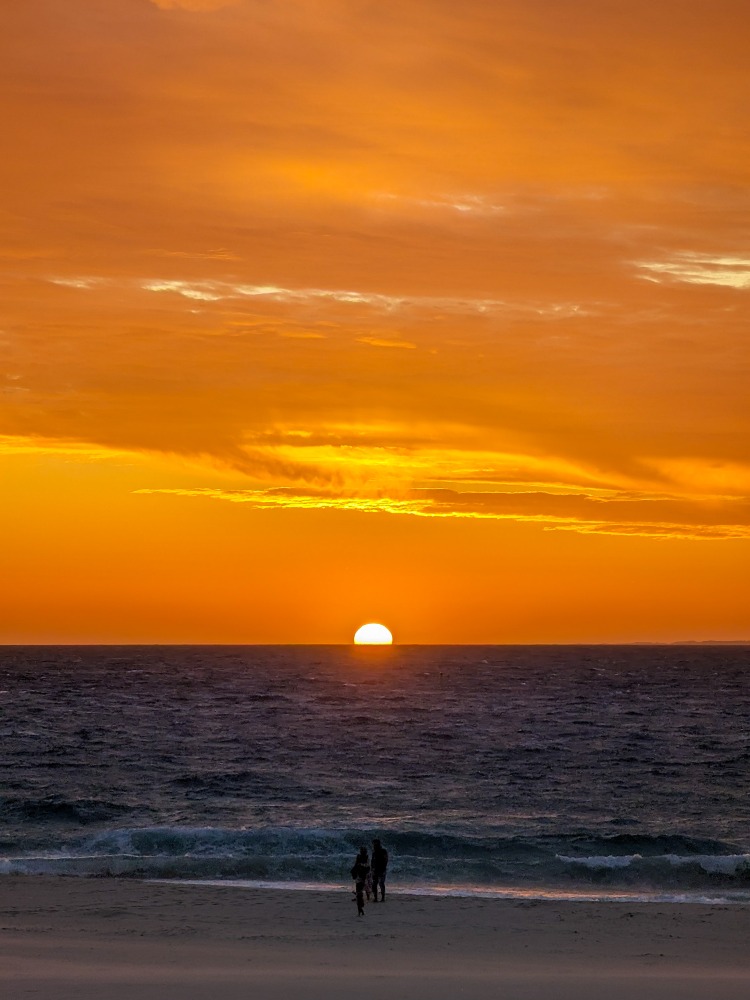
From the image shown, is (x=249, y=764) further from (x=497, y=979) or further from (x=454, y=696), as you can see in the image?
(x=454, y=696)

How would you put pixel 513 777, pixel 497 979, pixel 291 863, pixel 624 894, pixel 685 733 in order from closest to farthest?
pixel 497 979 < pixel 624 894 < pixel 291 863 < pixel 513 777 < pixel 685 733

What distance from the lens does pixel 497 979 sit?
19844 millimetres

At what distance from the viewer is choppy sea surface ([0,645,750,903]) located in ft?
106

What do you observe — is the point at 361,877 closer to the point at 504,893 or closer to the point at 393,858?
the point at 504,893

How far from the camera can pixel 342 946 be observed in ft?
74.0

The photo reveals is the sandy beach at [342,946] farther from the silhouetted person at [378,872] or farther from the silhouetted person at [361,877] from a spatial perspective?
the silhouetted person at [378,872]

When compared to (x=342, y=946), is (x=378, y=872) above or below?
above

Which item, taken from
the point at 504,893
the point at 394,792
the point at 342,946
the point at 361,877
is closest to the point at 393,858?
the point at 504,893

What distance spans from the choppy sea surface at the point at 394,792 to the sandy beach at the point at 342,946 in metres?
3.33

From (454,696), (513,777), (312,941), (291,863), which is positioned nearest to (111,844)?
(291,863)

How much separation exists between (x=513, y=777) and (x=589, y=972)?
33464mm

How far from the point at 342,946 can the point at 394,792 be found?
25.9m

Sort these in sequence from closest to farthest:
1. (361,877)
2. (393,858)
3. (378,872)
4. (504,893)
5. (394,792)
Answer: (361,877) → (378,872) → (504,893) → (393,858) → (394,792)

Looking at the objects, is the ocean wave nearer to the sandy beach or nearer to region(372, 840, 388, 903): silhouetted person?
the sandy beach
